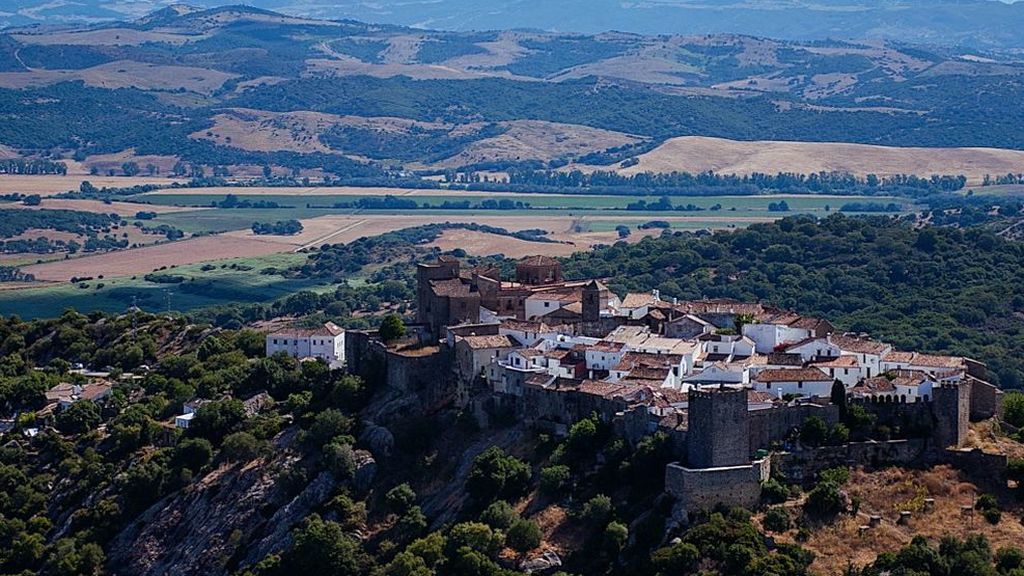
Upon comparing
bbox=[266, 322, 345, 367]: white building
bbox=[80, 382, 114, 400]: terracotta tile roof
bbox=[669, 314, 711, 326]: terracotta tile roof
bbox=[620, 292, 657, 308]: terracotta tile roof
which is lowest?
bbox=[80, 382, 114, 400]: terracotta tile roof

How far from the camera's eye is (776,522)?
159 feet

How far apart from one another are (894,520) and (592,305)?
16.8 metres

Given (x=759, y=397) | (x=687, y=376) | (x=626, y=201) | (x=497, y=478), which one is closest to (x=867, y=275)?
(x=687, y=376)

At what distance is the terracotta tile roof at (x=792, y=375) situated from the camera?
52.6 metres

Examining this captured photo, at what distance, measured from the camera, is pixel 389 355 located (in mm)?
62500

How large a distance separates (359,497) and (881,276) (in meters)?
57.0

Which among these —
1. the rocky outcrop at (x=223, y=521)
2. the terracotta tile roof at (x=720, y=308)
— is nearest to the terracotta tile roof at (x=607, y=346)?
the terracotta tile roof at (x=720, y=308)

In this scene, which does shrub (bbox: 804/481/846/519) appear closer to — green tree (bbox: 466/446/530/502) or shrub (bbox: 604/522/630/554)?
shrub (bbox: 604/522/630/554)

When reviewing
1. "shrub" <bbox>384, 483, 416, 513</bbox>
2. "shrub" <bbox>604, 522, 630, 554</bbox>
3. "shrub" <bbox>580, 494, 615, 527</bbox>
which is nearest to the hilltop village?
"shrub" <bbox>604, 522, 630, 554</bbox>

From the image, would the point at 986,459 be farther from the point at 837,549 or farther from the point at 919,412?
the point at 837,549

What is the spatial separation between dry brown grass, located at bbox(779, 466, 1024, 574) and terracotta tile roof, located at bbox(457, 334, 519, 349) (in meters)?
13.4

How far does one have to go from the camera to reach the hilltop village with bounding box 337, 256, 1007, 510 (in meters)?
50.0

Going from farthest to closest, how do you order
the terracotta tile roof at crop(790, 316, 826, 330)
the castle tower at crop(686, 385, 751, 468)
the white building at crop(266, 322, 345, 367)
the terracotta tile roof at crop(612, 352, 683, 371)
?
the white building at crop(266, 322, 345, 367) → the terracotta tile roof at crop(790, 316, 826, 330) → the terracotta tile roof at crop(612, 352, 683, 371) → the castle tower at crop(686, 385, 751, 468)

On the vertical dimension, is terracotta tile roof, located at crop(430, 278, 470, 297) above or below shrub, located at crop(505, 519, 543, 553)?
above
